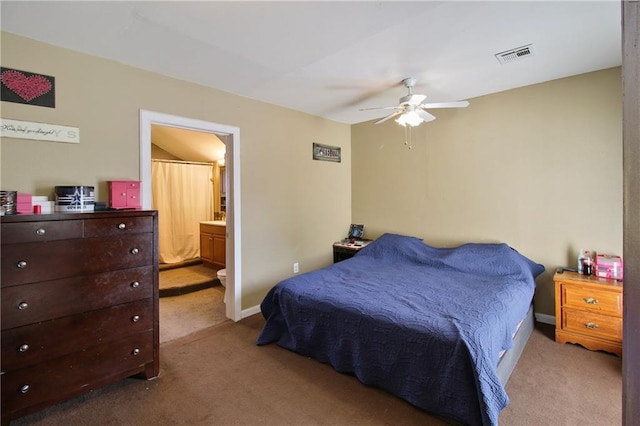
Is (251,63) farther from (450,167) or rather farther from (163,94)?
(450,167)

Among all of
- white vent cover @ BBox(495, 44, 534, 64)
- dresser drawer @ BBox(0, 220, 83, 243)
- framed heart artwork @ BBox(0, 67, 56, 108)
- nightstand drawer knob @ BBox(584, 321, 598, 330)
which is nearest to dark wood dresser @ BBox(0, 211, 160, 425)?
dresser drawer @ BBox(0, 220, 83, 243)

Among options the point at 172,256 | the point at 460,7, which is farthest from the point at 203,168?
the point at 460,7

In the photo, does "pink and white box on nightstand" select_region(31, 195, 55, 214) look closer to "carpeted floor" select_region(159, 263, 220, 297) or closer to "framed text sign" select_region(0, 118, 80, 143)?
"framed text sign" select_region(0, 118, 80, 143)

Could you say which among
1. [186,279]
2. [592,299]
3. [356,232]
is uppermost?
[356,232]

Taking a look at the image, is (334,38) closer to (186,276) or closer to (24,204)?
(24,204)

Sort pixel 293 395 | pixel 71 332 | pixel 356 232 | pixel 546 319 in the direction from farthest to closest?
pixel 356 232
pixel 546 319
pixel 293 395
pixel 71 332

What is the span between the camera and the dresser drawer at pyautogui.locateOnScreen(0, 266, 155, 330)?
1.73 meters

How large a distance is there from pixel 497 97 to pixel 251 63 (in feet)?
8.72

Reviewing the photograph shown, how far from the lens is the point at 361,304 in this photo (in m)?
2.28

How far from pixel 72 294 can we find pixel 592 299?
3923 mm

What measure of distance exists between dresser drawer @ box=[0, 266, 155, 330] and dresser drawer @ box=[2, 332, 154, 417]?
279 mm

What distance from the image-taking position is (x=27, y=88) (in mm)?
2129

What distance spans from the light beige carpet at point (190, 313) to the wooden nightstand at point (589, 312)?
3.30m

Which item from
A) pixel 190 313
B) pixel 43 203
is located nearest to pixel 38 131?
pixel 43 203
